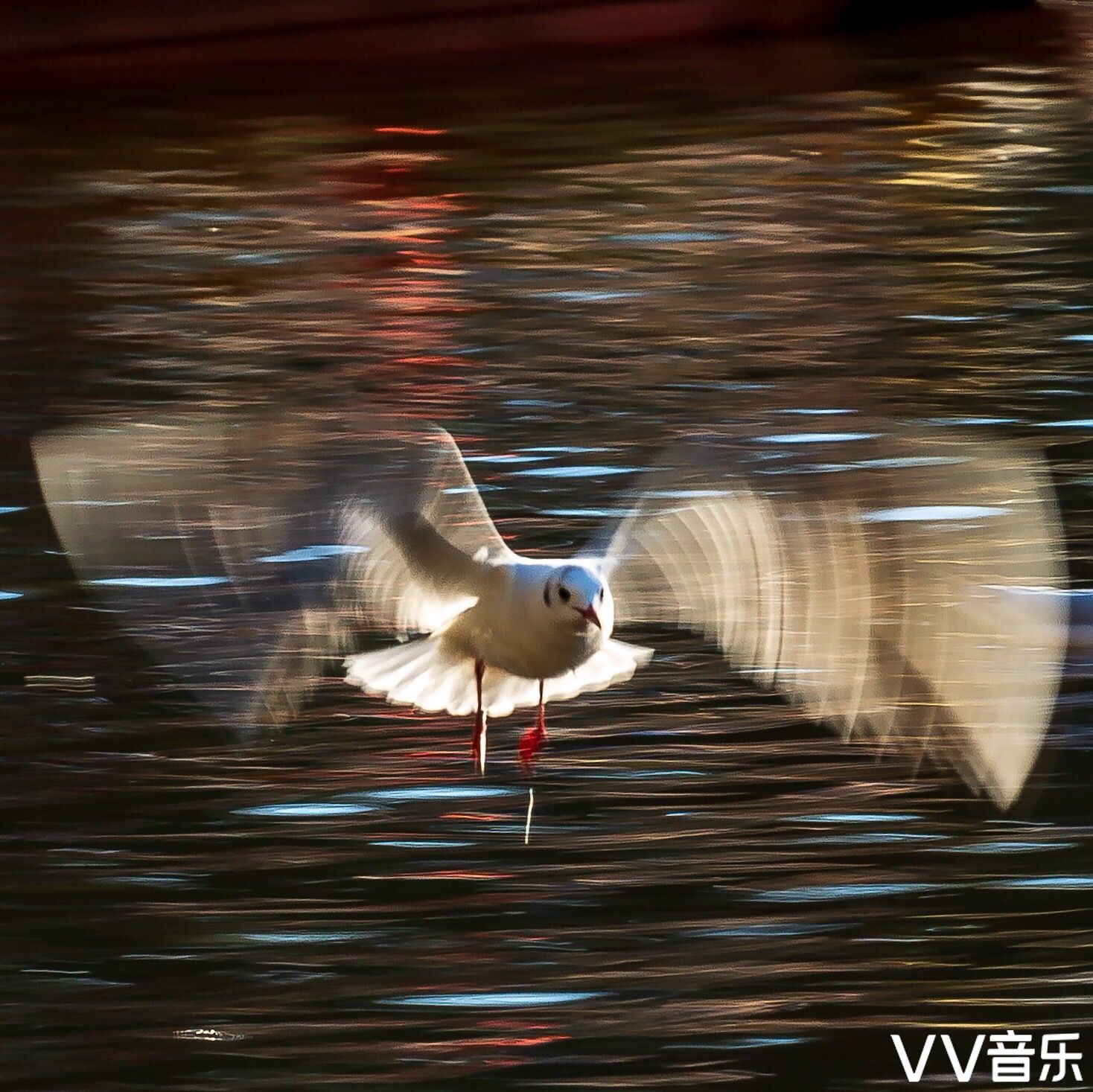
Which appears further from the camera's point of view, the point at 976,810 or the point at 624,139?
the point at 624,139

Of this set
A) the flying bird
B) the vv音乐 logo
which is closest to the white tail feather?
the flying bird

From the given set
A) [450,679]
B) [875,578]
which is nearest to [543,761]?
[450,679]

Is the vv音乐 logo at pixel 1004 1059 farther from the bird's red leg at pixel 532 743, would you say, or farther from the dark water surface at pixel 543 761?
the bird's red leg at pixel 532 743

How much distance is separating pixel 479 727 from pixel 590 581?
0.68 meters

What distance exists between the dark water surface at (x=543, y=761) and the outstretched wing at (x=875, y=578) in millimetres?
132

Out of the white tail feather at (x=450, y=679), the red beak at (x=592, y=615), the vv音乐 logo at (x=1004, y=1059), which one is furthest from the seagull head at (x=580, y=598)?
the vv音乐 logo at (x=1004, y=1059)

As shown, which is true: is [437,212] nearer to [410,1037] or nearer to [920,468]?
[920,468]

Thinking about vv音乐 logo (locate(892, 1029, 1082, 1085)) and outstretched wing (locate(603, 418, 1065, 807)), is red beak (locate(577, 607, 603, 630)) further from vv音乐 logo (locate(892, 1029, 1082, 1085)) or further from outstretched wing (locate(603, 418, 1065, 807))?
vv音乐 logo (locate(892, 1029, 1082, 1085))

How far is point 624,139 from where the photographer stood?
12422 millimetres

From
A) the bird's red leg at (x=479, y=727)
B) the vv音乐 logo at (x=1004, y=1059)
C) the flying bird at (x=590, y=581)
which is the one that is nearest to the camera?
the vv音乐 logo at (x=1004, y=1059)

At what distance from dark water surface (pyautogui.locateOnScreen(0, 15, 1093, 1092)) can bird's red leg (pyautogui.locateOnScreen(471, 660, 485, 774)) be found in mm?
38

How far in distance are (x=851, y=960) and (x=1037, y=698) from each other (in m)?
1.22

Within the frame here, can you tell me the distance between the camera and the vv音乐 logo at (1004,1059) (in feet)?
12.1

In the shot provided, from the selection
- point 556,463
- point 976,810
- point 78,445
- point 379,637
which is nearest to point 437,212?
point 78,445
